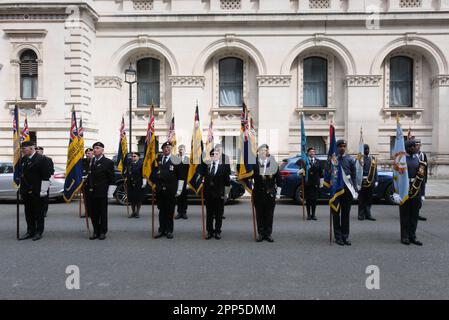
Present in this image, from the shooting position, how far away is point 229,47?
20.6 m

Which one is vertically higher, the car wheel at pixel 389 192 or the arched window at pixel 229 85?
the arched window at pixel 229 85

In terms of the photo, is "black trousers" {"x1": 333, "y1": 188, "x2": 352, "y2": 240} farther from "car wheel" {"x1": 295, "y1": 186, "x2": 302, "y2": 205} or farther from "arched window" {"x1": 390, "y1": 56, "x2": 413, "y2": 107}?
"arched window" {"x1": 390, "y1": 56, "x2": 413, "y2": 107}

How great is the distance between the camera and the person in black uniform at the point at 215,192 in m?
8.00

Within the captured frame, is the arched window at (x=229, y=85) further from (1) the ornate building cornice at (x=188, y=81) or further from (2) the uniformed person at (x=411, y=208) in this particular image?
(2) the uniformed person at (x=411, y=208)

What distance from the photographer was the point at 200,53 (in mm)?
20594

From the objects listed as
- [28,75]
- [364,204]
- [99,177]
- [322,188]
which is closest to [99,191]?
[99,177]

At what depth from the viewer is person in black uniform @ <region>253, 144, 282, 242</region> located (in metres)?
7.79

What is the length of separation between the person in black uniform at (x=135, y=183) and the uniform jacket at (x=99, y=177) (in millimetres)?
2408

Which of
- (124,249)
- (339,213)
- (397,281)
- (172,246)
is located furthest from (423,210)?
(124,249)

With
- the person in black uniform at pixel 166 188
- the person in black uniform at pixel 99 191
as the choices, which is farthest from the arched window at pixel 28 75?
the person in black uniform at pixel 166 188

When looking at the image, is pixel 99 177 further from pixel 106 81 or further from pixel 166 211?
pixel 106 81

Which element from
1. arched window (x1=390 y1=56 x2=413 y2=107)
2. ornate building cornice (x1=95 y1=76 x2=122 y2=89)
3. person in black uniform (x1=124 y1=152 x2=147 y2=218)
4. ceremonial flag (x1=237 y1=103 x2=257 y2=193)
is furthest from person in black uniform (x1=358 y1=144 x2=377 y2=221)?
ornate building cornice (x1=95 y1=76 x2=122 y2=89)

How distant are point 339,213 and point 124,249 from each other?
4181mm

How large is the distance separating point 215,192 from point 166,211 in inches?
45.3
